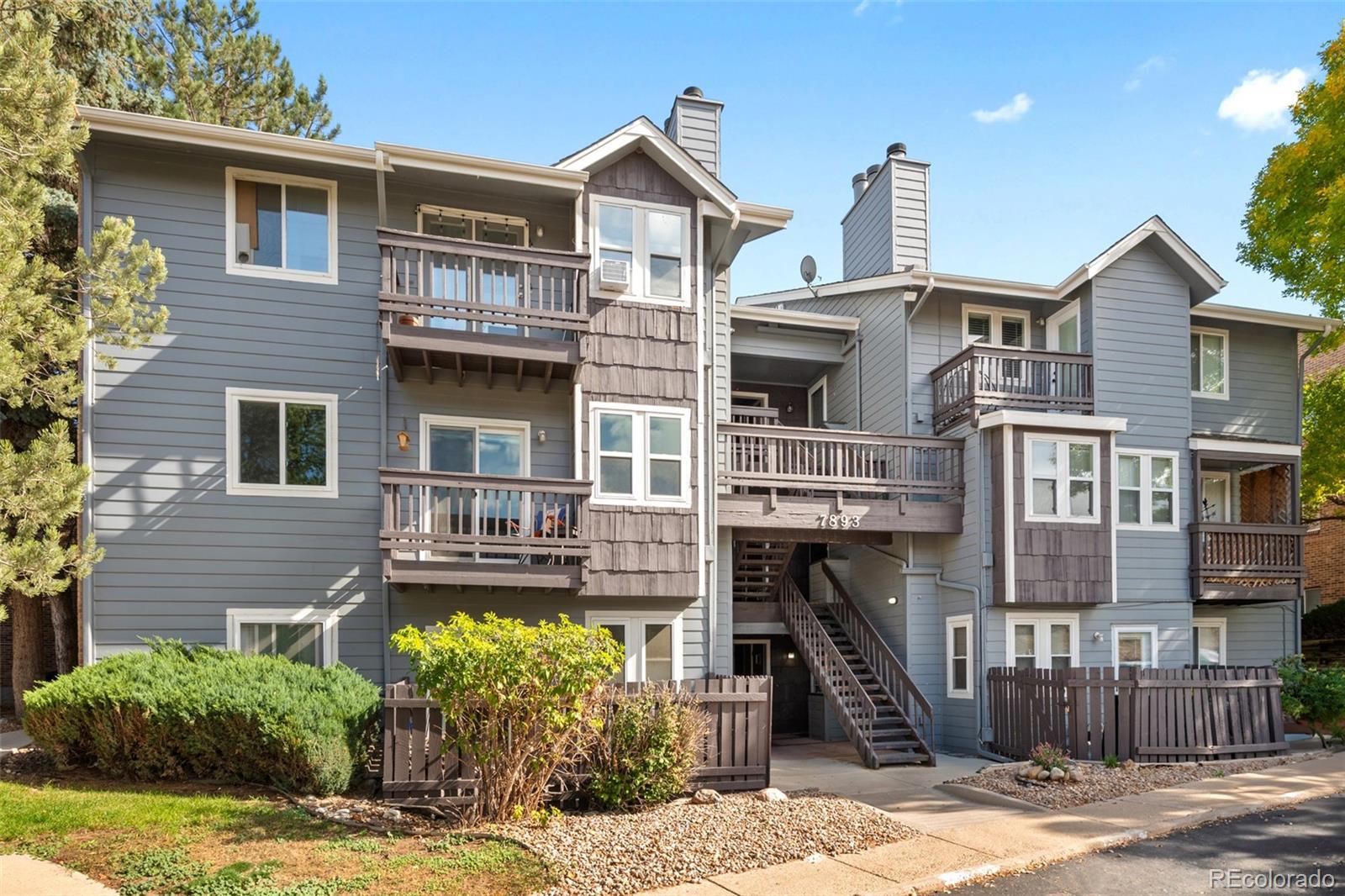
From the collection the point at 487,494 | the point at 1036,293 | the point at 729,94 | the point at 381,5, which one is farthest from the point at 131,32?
the point at 1036,293

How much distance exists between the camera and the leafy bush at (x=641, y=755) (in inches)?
349

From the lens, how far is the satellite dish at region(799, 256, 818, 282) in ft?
62.3

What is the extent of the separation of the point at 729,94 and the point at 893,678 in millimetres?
10795

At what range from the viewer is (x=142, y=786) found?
9.07 meters

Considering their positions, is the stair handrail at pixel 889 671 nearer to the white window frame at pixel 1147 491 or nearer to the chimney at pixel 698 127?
the white window frame at pixel 1147 491

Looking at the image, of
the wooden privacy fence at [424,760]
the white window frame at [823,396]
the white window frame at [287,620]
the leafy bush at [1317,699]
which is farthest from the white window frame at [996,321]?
the white window frame at [287,620]

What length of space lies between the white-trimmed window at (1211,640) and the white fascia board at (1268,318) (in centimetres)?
609

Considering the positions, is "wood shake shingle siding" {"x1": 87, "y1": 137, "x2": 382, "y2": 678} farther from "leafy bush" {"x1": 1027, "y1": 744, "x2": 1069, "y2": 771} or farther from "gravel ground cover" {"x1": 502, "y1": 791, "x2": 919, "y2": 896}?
"leafy bush" {"x1": 1027, "y1": 744, "x2": 1069, "y2": 771}

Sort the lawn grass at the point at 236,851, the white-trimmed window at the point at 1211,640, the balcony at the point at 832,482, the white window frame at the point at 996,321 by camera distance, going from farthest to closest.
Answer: the white-trimmed window at the point at 1211,640
the white window frame at the point at 996,321
the balcony at the point at 832,482
the lawn grass at the point at 236,851

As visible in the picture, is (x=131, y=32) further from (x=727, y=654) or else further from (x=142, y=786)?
(x=727, y=654)

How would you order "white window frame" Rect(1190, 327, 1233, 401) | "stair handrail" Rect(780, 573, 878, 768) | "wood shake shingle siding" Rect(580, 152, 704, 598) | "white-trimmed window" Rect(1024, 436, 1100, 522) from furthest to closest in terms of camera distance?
"white window frame" Rect(1190, 327, 1233, 401) < "white-trimmed window" Rect(1024, 436, 1100, 522) < "stair handrail" Rect(780, 573, 878, 768) < "wood shake shingle siding" Rect(580, 152, 704, 598)

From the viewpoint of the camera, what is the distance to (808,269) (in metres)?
19.0

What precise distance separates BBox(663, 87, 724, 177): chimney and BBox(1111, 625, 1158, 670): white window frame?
10.7 meters

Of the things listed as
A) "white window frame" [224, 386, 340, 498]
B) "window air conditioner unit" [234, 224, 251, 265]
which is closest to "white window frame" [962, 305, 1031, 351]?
"white window frame" [224, 386, 340, 498]
